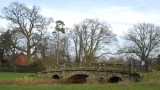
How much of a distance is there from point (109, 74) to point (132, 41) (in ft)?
124

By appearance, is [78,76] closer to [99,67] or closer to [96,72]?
[96,72]

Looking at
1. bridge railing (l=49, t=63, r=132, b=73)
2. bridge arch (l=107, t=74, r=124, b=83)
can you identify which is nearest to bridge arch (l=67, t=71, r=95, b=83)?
bridge railing (l=49, t=63, r=132, b=73)

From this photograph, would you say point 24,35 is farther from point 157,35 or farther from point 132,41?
point 157,35

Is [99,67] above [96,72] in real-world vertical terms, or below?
above

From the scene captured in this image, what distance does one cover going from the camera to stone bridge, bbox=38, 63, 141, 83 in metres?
48.3

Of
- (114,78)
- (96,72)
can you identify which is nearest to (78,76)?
(96,72)

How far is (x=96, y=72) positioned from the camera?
53781mm

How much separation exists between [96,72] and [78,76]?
987cm

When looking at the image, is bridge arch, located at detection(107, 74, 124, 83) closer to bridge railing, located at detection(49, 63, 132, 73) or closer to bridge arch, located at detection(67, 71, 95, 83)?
bridge railing, located at detection(49, 63, 132, 73)

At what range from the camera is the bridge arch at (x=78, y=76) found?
185ft

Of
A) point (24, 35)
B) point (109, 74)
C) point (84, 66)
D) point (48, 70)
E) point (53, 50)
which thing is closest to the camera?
point (109, 74)

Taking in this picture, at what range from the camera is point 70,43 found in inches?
3875

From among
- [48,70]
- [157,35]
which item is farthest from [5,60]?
[157,35]

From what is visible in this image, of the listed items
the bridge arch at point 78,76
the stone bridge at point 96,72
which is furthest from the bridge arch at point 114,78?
the bridge arch at point 78,76
